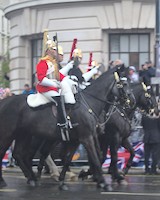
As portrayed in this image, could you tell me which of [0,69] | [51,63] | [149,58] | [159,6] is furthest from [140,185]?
[0,69]

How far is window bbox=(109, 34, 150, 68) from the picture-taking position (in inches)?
1212

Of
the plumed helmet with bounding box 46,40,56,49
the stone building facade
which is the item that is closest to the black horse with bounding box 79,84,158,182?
the plumed helmet with bounding box 46,40,56,49

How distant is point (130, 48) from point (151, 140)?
1335 centimetres

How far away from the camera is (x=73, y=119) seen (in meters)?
13.1

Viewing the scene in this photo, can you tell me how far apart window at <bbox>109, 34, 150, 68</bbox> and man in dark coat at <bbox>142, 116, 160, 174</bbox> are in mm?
12769

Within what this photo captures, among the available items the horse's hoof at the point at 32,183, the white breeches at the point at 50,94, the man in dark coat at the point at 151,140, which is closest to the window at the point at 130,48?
the man in dark coat at the point at 151,140

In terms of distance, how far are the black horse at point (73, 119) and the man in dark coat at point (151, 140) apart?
420 cm

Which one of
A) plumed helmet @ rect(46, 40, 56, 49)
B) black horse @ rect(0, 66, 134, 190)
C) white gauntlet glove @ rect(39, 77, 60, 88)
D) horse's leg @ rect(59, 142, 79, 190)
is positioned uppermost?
plumed helmet @ rect(46, 40, 56, 49)

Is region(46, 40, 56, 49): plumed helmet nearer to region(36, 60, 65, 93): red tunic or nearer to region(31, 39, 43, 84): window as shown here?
region(36, 60, 65, 93): red tunic

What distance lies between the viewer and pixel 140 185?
14.4 m

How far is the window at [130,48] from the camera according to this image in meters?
30.8

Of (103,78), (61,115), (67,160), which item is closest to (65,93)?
(61,115)

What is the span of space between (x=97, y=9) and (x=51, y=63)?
17.5m

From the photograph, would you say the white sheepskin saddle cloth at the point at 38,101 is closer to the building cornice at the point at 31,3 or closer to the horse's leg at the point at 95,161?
the horse's leg at the point at 95,161
